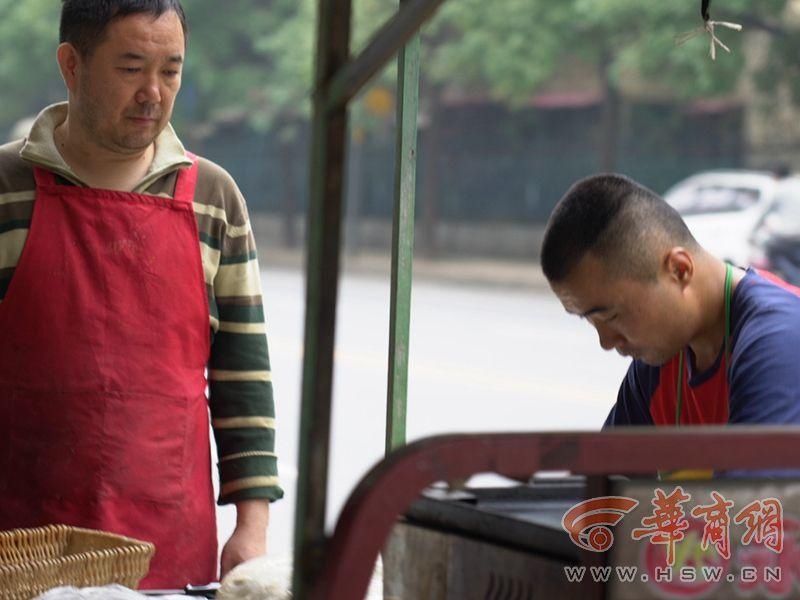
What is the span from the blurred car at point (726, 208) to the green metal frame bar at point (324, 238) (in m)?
12.1

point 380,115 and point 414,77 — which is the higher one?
point 380,115

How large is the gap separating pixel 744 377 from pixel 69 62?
132cm

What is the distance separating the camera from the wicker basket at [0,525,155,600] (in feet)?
6.28

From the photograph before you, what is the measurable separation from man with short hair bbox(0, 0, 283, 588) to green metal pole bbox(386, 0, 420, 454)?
0.33 meters

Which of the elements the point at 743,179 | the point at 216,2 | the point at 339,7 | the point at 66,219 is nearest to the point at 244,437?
the point at 66,219

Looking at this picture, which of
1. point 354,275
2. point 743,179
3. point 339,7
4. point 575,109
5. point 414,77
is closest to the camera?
point 339,7

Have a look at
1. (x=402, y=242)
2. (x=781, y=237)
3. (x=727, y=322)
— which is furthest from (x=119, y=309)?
(x=781, y=237)

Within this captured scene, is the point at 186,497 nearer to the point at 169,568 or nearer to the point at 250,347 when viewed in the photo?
the point at 169,568

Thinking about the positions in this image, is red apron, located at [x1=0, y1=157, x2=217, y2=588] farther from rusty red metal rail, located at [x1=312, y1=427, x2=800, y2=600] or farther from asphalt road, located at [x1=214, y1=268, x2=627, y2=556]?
asphalt road, located at [x1=214, y1=268, x2=627, y2=556]

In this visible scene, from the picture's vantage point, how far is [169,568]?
239 centimetres

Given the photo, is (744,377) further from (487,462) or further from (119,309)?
(119,309)

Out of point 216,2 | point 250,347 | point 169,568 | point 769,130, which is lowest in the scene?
point 169,568

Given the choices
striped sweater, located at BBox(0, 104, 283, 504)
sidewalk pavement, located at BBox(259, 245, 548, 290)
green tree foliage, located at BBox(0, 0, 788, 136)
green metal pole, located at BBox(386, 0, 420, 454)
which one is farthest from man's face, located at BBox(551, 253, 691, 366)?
sidewalk pavement, located at BBox(259, 245, 548, 290)

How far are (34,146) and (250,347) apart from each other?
1.73 ft
